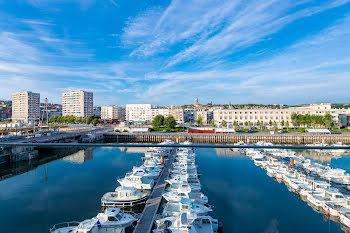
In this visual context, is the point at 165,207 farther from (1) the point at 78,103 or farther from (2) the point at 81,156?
(1) the point at 78,103

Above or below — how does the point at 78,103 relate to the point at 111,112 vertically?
above

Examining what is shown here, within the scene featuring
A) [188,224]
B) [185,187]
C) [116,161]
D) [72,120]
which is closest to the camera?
[116,161]

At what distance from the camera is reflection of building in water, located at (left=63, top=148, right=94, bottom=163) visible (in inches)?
62.8

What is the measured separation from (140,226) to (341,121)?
31.7 metres

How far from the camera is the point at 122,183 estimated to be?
5719 millimetres

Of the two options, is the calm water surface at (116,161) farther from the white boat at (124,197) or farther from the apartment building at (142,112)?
the apartment building at (142,112)

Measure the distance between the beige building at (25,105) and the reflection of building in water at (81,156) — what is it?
44.1 metres

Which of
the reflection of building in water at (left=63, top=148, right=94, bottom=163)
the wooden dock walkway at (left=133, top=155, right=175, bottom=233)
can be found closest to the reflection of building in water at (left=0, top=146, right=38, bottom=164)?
the reflection of building in water at (left=63, top=148, right=94, bottom=163)

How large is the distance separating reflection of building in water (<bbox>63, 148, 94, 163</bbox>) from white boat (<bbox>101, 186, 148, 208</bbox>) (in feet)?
11.1

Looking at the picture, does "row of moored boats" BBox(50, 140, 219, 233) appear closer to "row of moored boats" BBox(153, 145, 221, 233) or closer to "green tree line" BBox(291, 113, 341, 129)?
"row of moored boats" BBox(153, 145, 221, 233)

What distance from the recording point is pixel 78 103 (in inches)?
1563

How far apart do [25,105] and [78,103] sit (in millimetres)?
9511

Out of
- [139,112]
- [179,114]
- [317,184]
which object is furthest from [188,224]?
[139,112]

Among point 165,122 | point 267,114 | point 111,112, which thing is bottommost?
point 165,122
